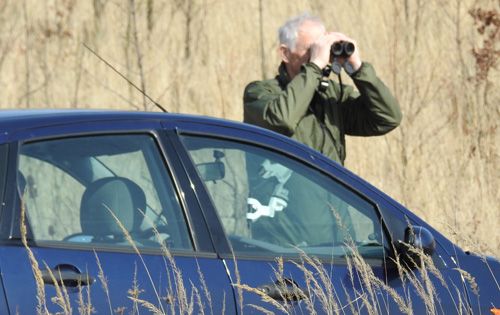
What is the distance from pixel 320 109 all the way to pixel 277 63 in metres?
5.21

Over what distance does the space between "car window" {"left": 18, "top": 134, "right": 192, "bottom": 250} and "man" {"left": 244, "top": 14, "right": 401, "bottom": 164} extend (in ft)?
6.58

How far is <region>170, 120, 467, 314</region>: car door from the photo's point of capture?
4.51m

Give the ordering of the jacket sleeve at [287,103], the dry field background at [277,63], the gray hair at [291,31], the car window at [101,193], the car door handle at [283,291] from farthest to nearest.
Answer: the dry field background at [277,63] < the gray hair at [291,31] < the jacket sleeve at [287,103] < the car door handle at [283,291] < the car window at [101,193]

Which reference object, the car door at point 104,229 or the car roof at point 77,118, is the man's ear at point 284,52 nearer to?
the car roof at point 77,118

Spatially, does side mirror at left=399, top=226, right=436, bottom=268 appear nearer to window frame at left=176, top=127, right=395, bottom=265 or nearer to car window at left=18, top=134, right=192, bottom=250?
window frame at left=176, top=127, right=395, bottom=265

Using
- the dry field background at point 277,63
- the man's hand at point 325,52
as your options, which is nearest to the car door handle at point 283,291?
the man's hand at point 325,52

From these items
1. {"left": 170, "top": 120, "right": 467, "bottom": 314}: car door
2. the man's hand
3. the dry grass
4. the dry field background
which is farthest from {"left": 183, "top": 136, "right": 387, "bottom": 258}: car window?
the dry field background

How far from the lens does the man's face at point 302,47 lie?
670 cm

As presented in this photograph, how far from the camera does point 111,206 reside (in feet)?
14.2

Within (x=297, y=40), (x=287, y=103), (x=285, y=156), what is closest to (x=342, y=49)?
(x=297, y=40)

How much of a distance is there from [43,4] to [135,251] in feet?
24.8

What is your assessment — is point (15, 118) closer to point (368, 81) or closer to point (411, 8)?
point (368, 81)

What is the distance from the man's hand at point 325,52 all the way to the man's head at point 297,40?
5 centimetres

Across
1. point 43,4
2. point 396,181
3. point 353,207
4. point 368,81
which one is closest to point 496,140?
point 396,181
